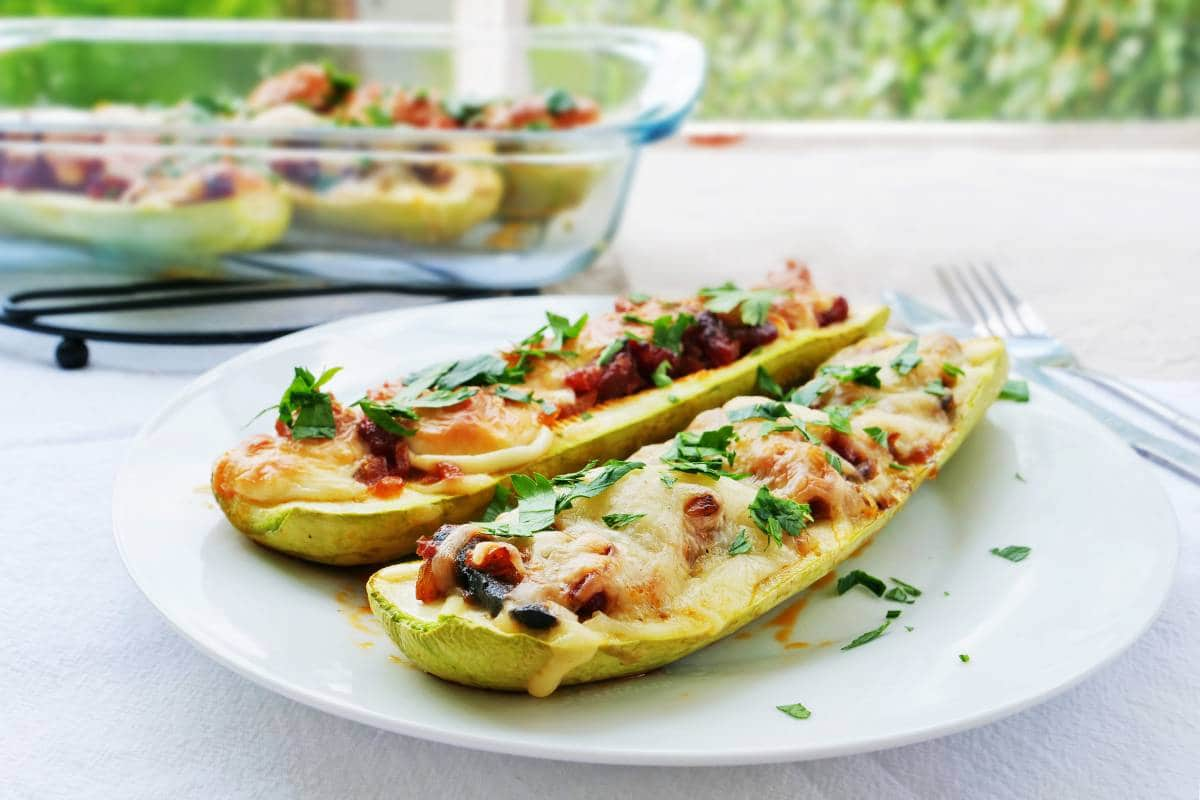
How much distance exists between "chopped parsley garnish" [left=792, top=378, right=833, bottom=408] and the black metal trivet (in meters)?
0.94

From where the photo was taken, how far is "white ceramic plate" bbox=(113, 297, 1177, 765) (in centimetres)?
108

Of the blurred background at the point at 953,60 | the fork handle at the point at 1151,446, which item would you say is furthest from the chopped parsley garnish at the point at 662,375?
the blurred background at the point at 953,60

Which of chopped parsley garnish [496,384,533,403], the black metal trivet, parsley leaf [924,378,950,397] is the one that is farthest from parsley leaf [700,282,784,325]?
the black metal trivet

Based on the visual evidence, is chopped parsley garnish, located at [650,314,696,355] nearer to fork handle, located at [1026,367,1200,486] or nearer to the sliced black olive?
fork handle, located at [1026,367,1200,486]

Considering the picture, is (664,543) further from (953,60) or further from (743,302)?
(953,60)

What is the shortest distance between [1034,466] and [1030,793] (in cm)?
63

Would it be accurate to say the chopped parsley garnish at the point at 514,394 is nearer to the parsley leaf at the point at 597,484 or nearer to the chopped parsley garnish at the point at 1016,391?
the parsley leaf at the point at 597,484

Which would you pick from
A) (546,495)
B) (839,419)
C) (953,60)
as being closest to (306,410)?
(546,495)

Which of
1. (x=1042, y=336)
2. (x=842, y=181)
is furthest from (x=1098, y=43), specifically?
(x=1042, y=336)

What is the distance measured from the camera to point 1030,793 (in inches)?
46.8

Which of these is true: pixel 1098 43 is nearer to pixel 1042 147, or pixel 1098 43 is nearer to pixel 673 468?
pixel 1042 147

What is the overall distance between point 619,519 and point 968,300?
1.52 metres

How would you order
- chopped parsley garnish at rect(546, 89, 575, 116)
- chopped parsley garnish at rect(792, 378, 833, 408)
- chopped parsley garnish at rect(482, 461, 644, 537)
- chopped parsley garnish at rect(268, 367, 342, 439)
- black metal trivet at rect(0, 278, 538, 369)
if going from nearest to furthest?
chopped parsley garnish at rect(482, 461, 644, 537) → chopped parsley garnish at rect(268, 367, 342, 439) → chopped parsley garnish at rect(792, 378, 833, 408) → black metal trivet at rect(0, 278, 538, 369) → chopped parsley garnish at rect(546, 89, 575, 116)

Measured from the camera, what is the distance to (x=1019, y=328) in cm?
234
